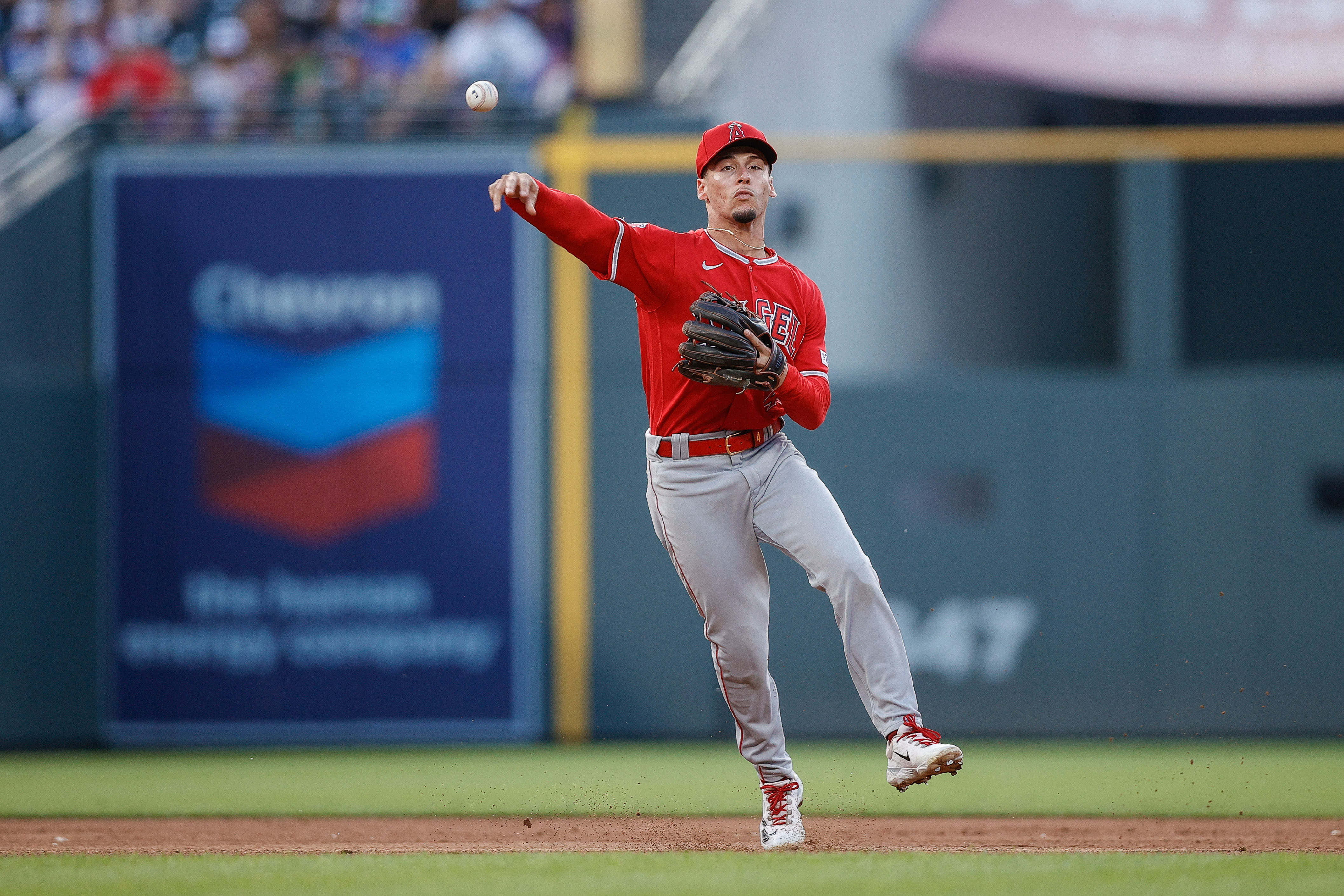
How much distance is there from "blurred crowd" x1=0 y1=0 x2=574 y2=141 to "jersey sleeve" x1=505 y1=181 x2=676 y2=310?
500cm

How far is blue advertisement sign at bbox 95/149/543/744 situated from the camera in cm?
888

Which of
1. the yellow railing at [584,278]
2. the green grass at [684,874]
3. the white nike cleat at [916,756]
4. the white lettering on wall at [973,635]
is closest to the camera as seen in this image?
the green grass at [684,874]

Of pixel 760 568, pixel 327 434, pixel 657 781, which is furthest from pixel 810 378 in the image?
pixel 327 434

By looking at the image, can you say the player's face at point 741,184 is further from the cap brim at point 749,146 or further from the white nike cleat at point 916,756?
the white nike cleat at point 916,756

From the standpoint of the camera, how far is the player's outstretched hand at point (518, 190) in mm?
4043

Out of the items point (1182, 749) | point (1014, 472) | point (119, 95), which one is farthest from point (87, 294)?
point (1182, 749)

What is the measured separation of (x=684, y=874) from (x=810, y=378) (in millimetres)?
1454

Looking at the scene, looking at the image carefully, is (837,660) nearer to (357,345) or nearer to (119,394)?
(357,345)

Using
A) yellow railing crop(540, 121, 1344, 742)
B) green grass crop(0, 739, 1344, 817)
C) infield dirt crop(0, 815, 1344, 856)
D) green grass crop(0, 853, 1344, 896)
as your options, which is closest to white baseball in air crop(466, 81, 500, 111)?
green grass crop(0, 853, 1344, 896)

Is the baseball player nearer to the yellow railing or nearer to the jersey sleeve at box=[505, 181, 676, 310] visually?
the jersey sleeve at box=[505, 181, 676, 310]

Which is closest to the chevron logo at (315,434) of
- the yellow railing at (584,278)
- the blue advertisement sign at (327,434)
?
the blue advertisement sign at (327,434)

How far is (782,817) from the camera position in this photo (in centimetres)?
443

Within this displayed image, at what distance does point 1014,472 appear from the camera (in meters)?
8.85

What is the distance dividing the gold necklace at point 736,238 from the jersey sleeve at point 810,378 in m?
0.21
